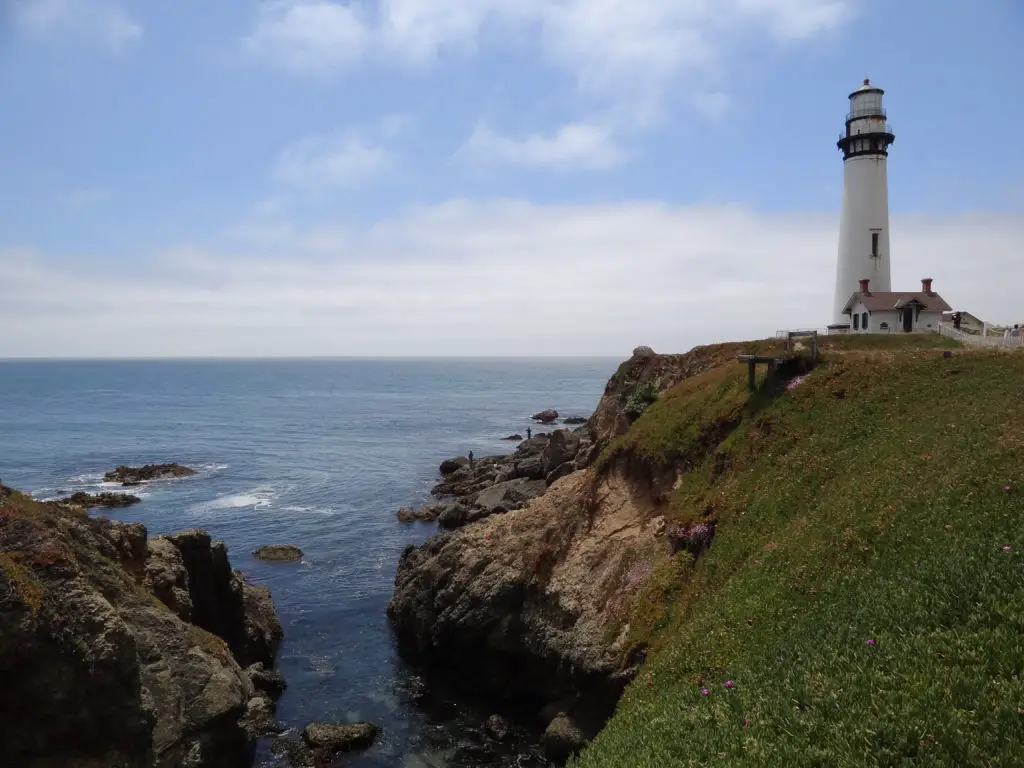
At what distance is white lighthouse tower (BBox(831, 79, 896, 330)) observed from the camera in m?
58.4

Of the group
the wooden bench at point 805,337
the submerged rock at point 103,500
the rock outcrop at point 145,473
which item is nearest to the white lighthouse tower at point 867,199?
the wooden bench at point 805,337

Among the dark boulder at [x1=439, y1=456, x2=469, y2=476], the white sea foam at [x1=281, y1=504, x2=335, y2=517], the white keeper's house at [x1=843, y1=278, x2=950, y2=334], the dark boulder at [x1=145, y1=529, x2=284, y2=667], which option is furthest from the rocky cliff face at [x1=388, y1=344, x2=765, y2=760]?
the dark boulder at [x1=439, y1=456, x2=469, y2=476]

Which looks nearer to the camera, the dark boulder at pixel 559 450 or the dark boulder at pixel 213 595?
the dark boulder at pixel 213 595

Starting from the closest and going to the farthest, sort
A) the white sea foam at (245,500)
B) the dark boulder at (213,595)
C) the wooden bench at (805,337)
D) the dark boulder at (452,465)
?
the dark boulder at (213,595)
the wooden bench at (805,337)
the white sea foam at (245,500)
the dark boulder at (452,465)

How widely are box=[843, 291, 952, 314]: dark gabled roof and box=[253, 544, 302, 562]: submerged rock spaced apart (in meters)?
49.5

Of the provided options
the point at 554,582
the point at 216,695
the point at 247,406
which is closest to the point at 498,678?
the point at 554,582

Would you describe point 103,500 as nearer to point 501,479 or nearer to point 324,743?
point 501,479

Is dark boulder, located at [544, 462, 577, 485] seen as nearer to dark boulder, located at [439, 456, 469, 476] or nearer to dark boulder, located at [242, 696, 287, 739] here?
dark boulder, located at [439, 456, 469, 476]

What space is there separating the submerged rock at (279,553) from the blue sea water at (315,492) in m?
0.85

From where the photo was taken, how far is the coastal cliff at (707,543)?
1848cm

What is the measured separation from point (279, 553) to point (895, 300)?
5315 cm

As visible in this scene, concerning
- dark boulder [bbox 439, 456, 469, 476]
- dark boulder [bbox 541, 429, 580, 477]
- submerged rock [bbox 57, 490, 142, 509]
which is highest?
dark boulder [bbox 541, 429, 580, 477]

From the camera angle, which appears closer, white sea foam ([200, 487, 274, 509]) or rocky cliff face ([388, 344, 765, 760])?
Result: rocky cliff face ([388, 344, 765, 760])

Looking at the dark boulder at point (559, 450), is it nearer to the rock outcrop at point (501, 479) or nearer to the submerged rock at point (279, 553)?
the rock outcrop at point (501, 479)
